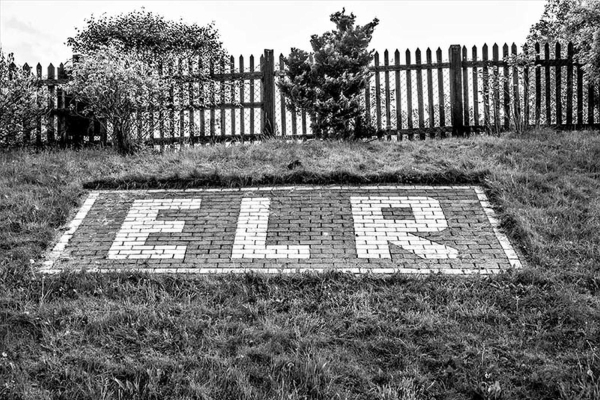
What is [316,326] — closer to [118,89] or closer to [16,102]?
[118,89]

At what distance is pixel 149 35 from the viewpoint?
19516 mm

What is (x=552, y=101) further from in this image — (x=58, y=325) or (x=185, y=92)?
(x=58, y=325)

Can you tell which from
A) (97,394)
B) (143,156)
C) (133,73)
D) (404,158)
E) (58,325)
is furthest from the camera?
(133,73)

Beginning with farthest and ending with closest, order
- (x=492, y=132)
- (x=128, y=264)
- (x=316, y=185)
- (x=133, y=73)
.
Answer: (x=492, y=132), (x=133, y=73), (x=316, y=185), (x=128, y=264)

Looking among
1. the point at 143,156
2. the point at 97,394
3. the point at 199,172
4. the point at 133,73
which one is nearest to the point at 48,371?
the point at 97,394

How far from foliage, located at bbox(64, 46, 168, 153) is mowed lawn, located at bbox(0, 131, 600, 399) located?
10.9ft

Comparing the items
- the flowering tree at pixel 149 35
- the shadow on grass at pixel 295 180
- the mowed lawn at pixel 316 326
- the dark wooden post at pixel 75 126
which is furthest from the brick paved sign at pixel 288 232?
the flowering tree at pixel 149 35

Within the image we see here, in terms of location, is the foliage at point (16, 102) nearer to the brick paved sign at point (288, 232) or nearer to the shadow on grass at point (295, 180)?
the shadow on grass at point (295, 180)

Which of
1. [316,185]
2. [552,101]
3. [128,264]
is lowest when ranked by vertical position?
[128,264]

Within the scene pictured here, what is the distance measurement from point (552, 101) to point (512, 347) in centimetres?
836

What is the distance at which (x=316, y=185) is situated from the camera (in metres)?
8.66

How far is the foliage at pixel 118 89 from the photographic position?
1094 centimetres

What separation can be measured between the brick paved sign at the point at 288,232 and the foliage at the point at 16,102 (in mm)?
4291

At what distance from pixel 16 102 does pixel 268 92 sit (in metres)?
4.77
